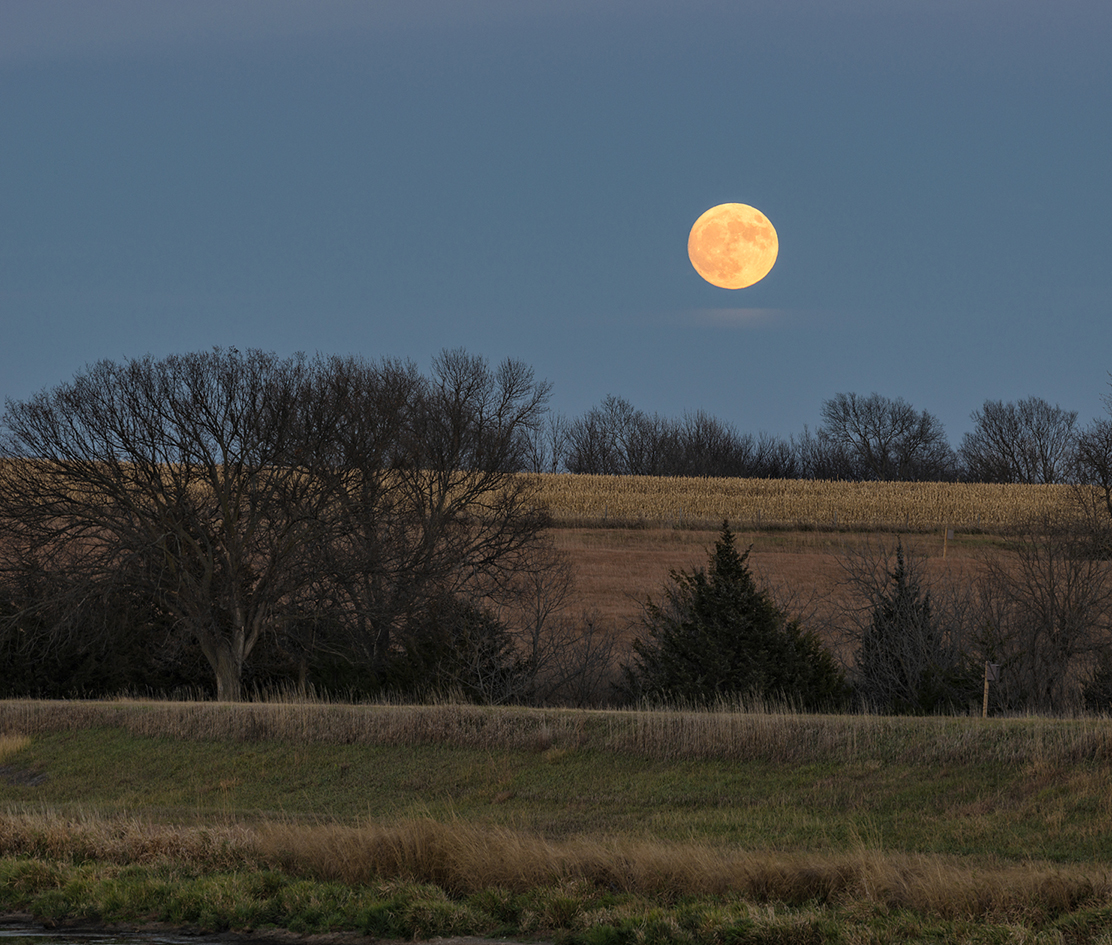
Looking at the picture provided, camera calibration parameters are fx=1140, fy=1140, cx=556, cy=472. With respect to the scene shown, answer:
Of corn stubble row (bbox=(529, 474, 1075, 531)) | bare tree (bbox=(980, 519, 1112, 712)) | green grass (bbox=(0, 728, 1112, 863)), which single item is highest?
corn stubble row (bbox=(529, 474, 1075, 531))

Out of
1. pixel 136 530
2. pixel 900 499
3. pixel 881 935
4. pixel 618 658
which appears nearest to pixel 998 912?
pixel 881 935

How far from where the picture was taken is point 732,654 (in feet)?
84.7

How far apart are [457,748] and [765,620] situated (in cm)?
1035

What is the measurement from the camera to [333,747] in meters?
19.3

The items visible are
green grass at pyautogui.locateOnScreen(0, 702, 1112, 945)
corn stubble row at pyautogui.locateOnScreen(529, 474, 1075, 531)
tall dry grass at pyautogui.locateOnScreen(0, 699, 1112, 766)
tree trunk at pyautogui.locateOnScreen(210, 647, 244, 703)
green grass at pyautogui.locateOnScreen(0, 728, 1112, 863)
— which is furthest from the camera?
corn stubble row at pyautogui.locateOnScreen(529, 474, 1075, 531)

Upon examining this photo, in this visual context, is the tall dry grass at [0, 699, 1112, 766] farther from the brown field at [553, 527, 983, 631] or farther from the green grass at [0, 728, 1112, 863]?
the brown field at [553, 527, 983, 631]

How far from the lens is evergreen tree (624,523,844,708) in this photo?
25.4m

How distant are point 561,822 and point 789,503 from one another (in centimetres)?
5217

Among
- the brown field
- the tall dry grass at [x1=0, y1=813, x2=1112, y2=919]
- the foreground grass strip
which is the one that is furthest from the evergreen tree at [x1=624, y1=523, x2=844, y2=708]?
the foreground grass strip

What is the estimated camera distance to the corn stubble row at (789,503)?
61062 mm

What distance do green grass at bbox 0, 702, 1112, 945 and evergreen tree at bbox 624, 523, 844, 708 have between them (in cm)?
743

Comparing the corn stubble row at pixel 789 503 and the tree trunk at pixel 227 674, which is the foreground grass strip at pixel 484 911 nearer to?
the tree trunk at pixel 227 674

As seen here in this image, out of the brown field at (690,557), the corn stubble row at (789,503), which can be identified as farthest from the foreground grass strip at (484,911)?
the corn stubble row at (789,503)

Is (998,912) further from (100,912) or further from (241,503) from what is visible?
(241,503)
